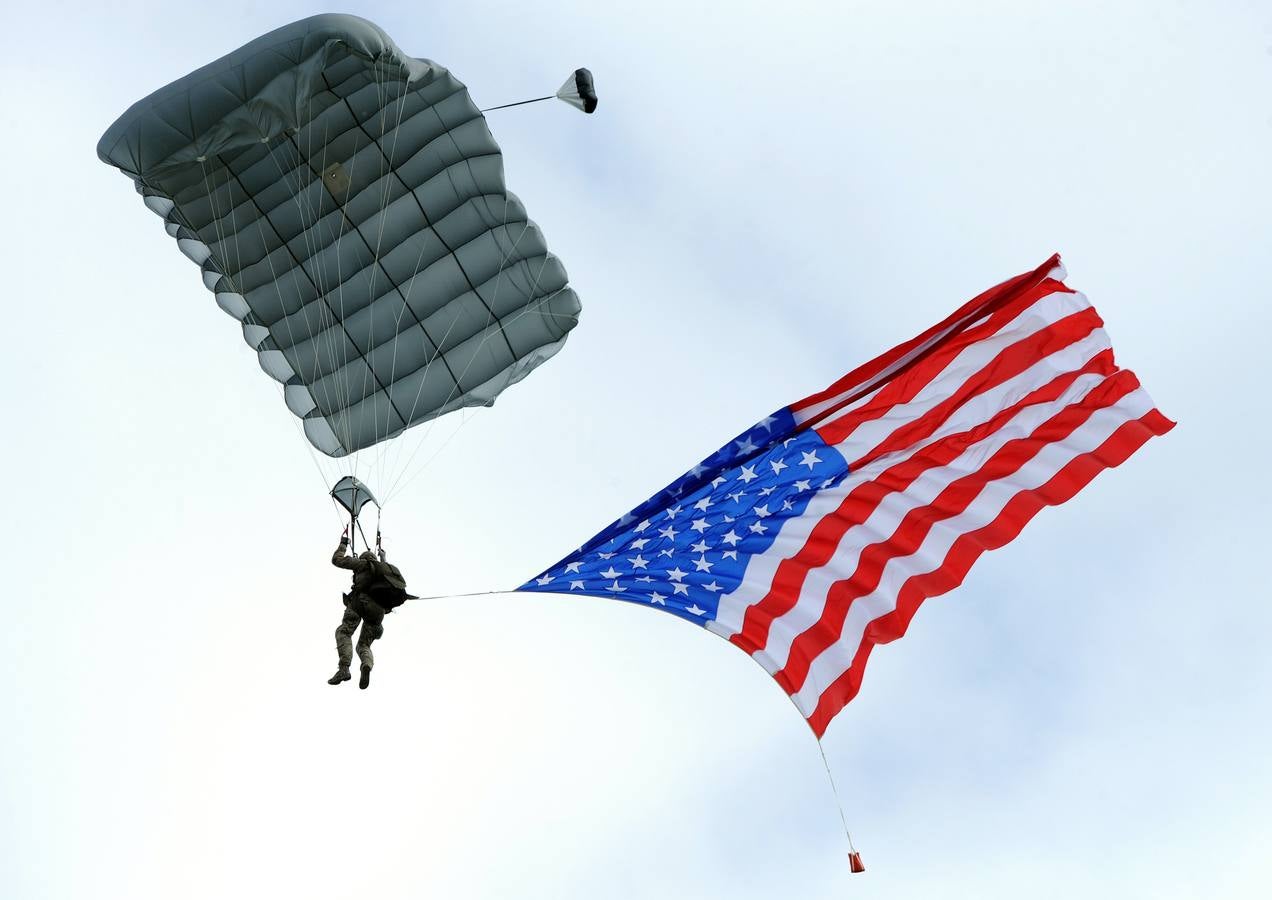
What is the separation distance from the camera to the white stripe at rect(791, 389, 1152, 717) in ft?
44.4

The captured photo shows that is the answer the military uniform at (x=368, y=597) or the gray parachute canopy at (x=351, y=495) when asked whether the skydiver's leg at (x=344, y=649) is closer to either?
the military uniform at (x=368, y=597)

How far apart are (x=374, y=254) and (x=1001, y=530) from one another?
20.9 feet

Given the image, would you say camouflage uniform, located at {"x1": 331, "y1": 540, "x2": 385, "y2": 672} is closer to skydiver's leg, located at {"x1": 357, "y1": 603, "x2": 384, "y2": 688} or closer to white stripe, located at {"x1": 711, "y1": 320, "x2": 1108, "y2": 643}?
skydiver's leg, located at {"x1": 357, "y1": 603, "x2": 384, "y2": 688}

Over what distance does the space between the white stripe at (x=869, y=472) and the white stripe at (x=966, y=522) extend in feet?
0.93

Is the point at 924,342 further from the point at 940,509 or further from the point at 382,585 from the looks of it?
the point at 382,585

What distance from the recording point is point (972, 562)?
1355cm

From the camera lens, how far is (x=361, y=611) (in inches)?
560

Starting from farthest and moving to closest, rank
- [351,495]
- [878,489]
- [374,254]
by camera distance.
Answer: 1. [374,254]
2. [351,495]
3. [878,489]

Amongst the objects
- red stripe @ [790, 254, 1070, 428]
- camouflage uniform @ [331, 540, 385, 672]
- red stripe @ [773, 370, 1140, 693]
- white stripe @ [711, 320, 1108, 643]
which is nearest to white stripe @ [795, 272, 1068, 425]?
red stripe @ [790, 254, 1070, 428]

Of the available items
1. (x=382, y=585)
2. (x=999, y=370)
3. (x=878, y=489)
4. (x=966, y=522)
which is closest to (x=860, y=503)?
(x=878, y=489)

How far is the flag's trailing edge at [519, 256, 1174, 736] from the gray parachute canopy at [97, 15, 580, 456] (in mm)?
3491

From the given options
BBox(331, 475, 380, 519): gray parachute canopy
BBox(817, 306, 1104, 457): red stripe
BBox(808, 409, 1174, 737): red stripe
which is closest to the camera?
BBox(808, 409, 1174, 737): red stripe

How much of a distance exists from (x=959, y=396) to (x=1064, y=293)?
3.84 ft

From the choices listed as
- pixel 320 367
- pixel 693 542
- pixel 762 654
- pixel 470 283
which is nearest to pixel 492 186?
pixel 470 283
